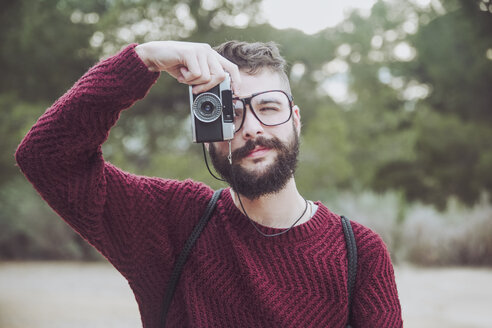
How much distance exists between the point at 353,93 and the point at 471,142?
4724 mm

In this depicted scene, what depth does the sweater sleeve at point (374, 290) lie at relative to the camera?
5.49 ft

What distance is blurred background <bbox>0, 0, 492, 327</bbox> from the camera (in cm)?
898

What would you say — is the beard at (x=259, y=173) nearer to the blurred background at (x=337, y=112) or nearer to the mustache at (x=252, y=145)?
the mustache at (x=252, y=145)

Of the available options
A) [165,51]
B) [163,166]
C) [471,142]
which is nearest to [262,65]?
[165,51]

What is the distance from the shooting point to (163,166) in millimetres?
9273

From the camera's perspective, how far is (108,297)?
6664mm

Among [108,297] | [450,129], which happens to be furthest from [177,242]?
[450,129]

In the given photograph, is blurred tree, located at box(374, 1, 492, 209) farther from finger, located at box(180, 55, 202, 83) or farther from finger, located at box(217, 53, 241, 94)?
finger, located at box(180, 55, 202, 83)

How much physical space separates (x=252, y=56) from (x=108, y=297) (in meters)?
5.50

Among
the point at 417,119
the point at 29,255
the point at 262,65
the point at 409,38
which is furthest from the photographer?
the point at 409,38

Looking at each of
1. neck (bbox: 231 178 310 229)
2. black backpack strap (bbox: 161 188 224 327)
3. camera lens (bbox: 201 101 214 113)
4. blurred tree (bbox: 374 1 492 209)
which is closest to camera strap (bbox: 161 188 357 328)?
black backpack strap (bbox: 161 188 224 327)

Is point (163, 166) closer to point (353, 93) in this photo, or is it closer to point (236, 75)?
point (236, 75)

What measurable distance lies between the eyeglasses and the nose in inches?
0.4

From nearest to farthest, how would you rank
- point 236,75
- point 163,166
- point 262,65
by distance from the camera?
point 236,75, point 262,65, point 163,166
